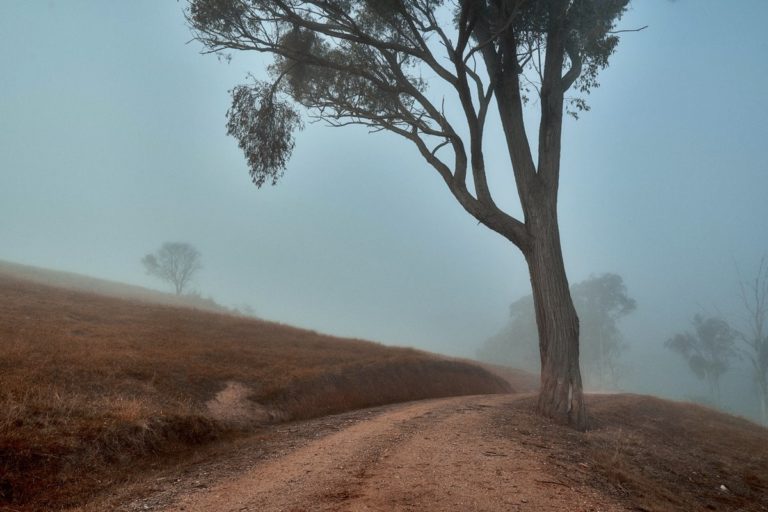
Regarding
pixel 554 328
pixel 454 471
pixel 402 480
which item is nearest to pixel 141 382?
pixel 402 480

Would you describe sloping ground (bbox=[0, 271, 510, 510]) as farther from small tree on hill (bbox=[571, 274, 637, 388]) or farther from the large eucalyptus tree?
small tree on hill (bbox=[571, 274, 637, 388])

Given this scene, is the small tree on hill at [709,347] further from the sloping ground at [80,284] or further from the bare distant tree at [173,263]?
the bare distant tree at [173,263]

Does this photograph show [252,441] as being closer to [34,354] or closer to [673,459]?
[34,354]

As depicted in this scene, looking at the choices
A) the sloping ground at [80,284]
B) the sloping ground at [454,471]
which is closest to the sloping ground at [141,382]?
the sloping ground at [454,471]

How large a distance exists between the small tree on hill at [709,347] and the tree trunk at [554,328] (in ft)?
225

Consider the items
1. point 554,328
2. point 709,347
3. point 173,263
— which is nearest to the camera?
point 554,328

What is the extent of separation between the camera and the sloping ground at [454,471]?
532 centimetres

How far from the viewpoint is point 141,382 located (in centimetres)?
1061

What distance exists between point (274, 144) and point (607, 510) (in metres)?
14.7

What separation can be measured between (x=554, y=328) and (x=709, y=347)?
70816mm

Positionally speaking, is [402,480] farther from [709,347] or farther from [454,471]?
[709,347]

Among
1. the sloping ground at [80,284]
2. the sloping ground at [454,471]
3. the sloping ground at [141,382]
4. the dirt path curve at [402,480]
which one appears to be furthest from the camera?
the sloping ground at [80,284]

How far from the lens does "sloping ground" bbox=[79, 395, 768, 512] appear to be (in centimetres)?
532

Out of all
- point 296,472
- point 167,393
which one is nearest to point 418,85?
point 167,393
